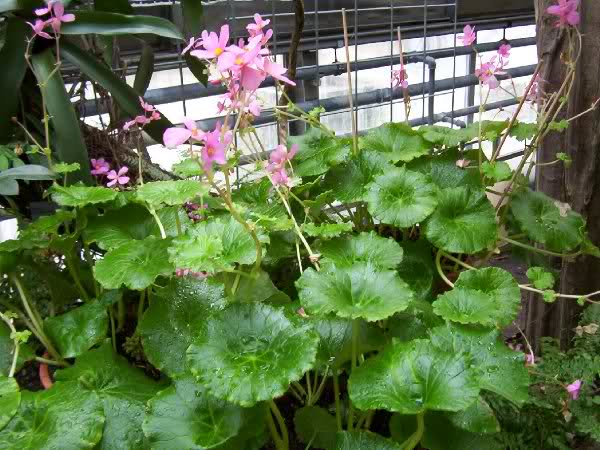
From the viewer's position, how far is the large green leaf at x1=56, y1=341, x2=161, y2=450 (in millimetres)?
656

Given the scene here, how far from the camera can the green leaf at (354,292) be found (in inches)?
24.6

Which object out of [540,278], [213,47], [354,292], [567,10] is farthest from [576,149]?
[213,47]

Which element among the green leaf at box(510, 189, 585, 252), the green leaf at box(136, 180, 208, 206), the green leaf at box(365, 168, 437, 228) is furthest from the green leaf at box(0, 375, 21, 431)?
the green leaf at box(510, 189, 585, 252)

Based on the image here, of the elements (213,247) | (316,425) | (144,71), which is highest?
(144,71)

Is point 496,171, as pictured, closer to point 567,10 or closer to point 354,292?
point 567,10

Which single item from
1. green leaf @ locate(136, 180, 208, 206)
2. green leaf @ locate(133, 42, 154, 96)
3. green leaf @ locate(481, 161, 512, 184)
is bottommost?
green leaf @ locate(481, 161, 512, 184)

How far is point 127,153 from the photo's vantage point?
1.15m

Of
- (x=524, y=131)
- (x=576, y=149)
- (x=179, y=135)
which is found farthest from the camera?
(x=576, y=149)

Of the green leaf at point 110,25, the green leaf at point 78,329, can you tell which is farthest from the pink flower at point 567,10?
the green leaf at point 78,329

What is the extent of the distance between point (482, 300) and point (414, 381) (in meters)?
0.17

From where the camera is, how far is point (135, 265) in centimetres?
73

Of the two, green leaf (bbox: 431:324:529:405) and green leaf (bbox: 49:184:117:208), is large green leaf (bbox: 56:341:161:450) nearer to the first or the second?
green leaf (bbox: 49:184:117:208)

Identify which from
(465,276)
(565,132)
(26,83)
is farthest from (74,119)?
(565,132)

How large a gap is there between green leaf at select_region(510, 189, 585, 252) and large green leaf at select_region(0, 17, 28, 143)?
2.66 feet
